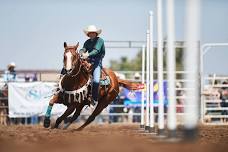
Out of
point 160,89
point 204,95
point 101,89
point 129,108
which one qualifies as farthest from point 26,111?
point 160,89

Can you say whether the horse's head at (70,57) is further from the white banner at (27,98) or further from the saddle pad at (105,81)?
the white banner at (27,98)

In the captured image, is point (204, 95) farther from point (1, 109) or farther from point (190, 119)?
point (190, 119)

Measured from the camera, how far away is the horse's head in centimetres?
1235

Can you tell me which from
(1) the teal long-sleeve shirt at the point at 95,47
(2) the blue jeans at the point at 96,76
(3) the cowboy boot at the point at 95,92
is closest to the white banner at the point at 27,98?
(3) the cowboy boot at the point at 95,92

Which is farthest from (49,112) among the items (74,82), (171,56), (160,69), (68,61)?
(171,56)

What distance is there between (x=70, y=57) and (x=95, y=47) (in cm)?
72

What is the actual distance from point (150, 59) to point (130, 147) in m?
5.44

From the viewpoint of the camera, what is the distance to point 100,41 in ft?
42.8

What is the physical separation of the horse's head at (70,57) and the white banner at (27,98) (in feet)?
24.0

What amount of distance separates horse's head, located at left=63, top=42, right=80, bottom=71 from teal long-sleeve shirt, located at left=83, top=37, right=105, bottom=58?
385 mm

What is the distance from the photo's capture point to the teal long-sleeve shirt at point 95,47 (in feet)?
42.2

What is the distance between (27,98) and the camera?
19.8 meters

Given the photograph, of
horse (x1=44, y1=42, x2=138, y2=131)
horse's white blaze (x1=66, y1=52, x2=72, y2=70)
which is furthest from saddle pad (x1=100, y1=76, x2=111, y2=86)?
horse's white blaze (x1=66, y1=52, x2=72, y2=70)

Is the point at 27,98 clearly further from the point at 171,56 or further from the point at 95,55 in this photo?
the point at 171,56
